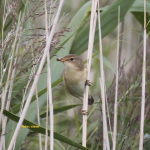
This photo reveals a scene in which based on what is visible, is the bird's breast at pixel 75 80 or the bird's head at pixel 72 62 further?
the bird's breast at pixel 75 80

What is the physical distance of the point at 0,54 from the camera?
1504mm

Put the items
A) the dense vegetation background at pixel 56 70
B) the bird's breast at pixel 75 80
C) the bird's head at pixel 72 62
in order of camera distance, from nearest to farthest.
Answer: the dense vegetation background at pixel 56 70, the bird's head at pixel 72 62, the bird's breast at pixel 75 80

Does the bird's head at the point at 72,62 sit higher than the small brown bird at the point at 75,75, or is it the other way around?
the bird's head at the point at 72,62

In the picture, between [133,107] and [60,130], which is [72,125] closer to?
[60,130]

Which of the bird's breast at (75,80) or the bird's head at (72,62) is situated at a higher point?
the bird's head at (72,62)

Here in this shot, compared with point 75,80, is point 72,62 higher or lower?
higher

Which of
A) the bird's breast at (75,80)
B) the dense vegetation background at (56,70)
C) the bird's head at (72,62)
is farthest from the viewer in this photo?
the bird's breast at (75,80)

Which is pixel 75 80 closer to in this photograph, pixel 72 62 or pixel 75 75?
pixel 75 75

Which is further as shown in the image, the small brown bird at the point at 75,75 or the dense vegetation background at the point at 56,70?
the small brown bird at the point at 75,75

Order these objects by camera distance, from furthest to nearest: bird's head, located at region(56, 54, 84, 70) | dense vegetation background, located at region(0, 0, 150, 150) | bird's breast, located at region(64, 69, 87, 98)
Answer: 1. bird's breast, located at region(64, 69, 87, 98)
2. bird's head, located at region(56, 54, 84, 70)
3. dense vegetation background, located at region(0, 0, 150, 150)

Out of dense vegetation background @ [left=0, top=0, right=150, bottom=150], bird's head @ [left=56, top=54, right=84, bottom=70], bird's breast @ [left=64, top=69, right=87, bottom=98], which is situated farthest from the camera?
bird's breast @ [left=64, top=69, right=87, bottom=98]

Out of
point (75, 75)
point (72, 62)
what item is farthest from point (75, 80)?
point (72, 62)

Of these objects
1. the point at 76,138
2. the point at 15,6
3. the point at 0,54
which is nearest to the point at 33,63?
the point at 0,54

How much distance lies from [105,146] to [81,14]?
3.31 ft
